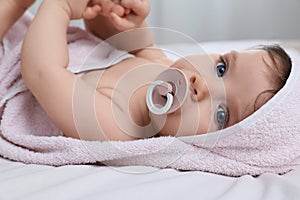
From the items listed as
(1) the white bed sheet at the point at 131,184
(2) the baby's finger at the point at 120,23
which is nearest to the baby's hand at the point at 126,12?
(2) the baby's finger at the point at 120,23

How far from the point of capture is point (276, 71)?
2.94ft

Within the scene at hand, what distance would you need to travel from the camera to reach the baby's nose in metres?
0.89

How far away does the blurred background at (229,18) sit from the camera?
1677mm

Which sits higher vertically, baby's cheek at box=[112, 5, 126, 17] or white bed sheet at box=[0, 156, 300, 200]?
baby's cheek at box=[112, 5, 126, 17]

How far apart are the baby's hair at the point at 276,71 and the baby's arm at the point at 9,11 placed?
504mm

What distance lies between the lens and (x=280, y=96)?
0.86 m

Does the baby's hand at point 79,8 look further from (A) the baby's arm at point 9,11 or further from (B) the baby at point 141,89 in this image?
(A) the baby's arm at point 9,11

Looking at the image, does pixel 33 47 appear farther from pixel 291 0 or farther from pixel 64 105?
pixel 291 0

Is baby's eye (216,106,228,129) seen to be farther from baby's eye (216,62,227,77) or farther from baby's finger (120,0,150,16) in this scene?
baby's finger (120,0,150,16)

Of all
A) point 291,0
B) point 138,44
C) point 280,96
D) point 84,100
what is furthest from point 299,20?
point 84,100

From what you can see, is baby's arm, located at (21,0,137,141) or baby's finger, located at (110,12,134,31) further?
baby's finger, located at (110,12,134,31)

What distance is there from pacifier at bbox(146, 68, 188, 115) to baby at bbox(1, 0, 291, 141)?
13 millimetres

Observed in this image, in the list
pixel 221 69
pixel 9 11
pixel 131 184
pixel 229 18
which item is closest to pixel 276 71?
pixel 221 69

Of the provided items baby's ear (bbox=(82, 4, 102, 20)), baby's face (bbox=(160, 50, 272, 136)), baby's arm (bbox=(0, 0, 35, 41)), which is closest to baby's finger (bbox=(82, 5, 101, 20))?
baby's ear (bbox=(82, 4, 102, 20))
